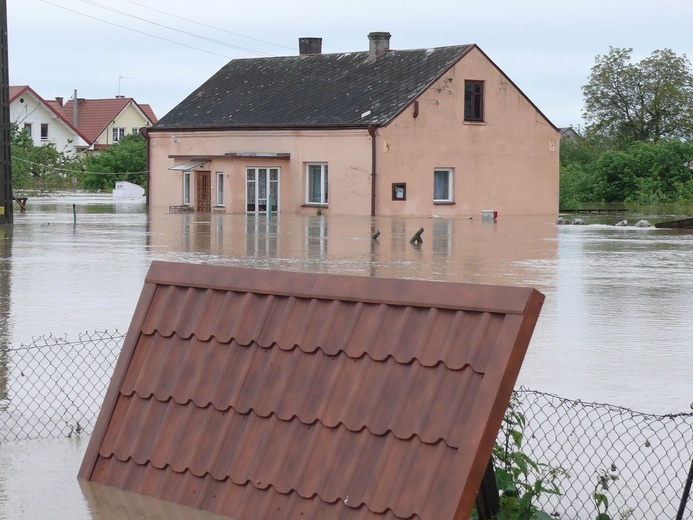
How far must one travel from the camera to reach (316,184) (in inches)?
1876

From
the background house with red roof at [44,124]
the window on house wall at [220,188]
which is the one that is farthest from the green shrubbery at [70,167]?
the background house with red roof at [44,124]

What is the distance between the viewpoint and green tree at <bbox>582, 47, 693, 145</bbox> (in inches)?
3118

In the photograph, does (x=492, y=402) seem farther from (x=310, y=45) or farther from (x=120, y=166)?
(x=120, y=166)

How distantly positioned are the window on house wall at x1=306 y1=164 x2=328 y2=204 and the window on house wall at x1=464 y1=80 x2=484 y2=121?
5.69 meters

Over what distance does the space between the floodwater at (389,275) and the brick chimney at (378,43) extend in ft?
33.3

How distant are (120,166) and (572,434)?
69.1 metres

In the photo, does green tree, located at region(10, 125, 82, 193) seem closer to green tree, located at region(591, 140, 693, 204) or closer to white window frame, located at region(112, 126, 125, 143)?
green tree, located at region(591, 140, 693, 204)

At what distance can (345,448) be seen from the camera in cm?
524

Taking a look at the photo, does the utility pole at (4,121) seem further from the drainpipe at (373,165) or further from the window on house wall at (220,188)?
the window on house wall at (220,188)

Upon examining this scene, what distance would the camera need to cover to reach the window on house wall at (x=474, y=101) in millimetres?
47562

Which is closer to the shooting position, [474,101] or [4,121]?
[4,121]

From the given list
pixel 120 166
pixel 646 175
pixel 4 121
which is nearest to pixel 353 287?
pixel 4 121

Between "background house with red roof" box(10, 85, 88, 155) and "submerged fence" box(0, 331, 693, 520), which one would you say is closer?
"submerged fence" box(0, 331, 693, 520)

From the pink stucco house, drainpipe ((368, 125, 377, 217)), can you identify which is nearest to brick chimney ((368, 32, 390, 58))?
the pink stucco house
